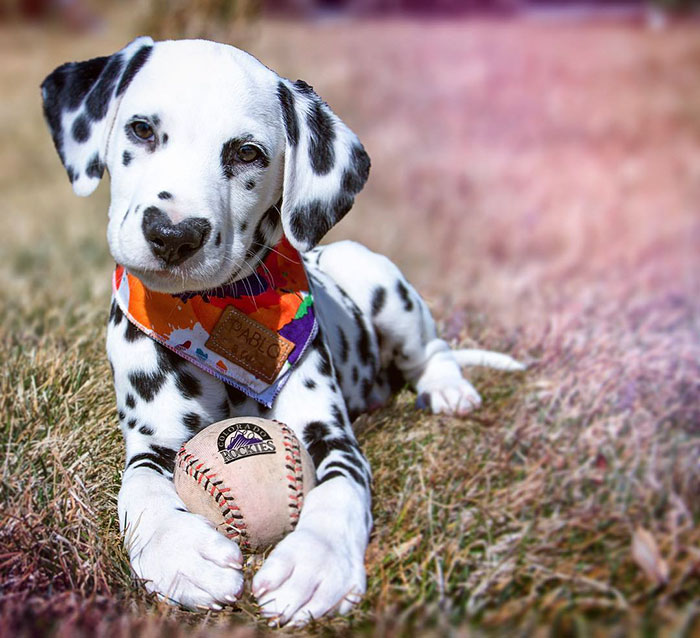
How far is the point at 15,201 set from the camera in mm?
12109

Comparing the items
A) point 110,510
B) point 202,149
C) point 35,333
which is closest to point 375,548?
point 110,510

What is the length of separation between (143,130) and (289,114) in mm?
568

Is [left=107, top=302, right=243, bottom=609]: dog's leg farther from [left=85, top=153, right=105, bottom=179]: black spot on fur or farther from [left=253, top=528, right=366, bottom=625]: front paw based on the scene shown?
[left=85, top=153, right=105, bottom=179]: black spot on fur

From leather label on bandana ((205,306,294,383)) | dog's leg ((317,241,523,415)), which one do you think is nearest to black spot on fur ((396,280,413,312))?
dog's leg ((317,241,523,415))

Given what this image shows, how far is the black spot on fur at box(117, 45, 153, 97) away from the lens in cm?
310

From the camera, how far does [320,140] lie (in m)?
3.24

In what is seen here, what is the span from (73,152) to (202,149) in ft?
Result: 2.35

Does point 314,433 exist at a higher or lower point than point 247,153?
lower

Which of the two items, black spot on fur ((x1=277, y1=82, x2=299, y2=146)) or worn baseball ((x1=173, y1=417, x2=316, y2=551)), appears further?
black spot on fur ((x1=277, y1=82, x2=299, y2=146))

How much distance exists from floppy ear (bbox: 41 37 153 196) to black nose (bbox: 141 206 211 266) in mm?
584

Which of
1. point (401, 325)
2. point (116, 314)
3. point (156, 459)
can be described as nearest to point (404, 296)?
point (401, 325)

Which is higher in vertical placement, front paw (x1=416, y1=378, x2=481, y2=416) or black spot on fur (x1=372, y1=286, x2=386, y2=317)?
black spot on fur (x1=372, y1=286, x2=386, y2=317)

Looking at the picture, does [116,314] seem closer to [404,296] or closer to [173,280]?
[173,280]

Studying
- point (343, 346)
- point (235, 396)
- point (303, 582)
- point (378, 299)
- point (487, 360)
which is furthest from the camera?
point (487, 360)
